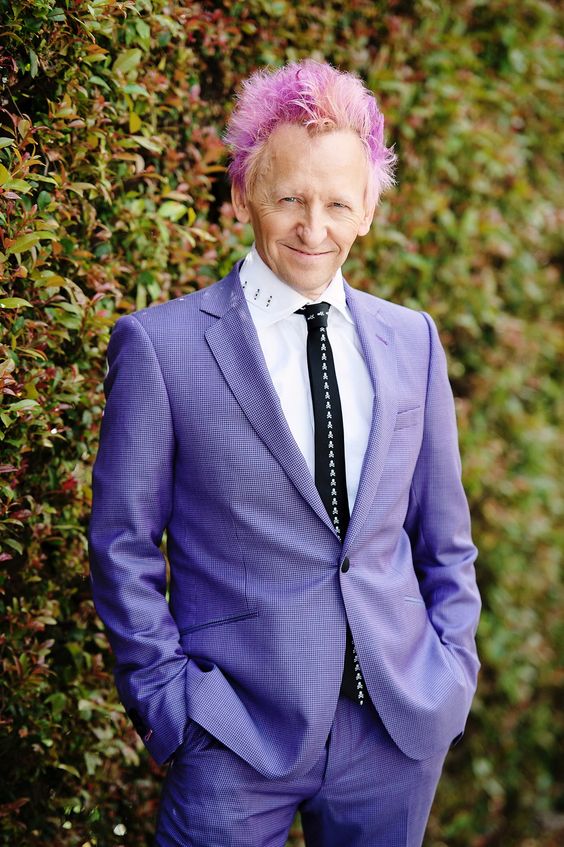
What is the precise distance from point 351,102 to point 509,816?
11.4 feet

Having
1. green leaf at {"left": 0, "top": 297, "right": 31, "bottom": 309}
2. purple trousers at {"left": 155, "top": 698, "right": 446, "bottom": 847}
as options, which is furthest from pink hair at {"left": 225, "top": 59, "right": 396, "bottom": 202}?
purple trousers at {"left": 155, "top": 698, "right": 446, "bottom": 847}

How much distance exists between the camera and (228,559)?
6.59 feet

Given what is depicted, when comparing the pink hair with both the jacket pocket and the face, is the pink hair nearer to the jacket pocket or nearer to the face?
the face

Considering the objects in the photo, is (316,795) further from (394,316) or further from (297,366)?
(394,316)

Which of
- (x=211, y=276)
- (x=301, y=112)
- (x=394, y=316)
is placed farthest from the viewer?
(x=211, y=276)

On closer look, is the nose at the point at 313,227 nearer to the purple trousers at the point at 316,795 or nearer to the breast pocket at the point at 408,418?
the breast pocket at the point at 408,418

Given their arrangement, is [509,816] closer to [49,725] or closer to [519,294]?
[519,294]

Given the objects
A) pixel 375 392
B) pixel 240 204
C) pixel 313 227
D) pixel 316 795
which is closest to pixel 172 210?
pixel 240 204

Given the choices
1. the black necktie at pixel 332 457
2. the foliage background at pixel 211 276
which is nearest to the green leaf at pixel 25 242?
the foliage background at pixel 211 276

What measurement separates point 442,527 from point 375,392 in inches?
16.7

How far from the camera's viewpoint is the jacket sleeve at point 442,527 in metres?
2.28

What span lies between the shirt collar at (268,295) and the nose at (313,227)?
0.13 meters

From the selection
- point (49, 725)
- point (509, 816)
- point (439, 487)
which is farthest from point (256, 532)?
point (509, 816)

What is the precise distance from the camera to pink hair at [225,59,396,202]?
1.98 meters
